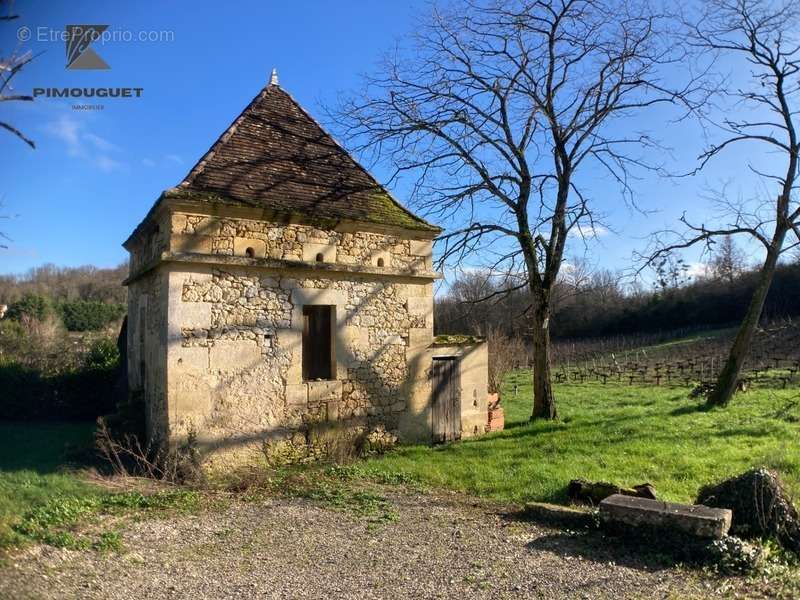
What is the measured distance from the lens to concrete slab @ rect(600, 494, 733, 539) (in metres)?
4.96

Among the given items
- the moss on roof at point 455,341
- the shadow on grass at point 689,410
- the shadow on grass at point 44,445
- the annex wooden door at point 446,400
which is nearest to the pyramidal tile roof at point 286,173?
the moss on roof at point 455,341

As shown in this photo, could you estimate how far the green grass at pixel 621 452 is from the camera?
7449 mm

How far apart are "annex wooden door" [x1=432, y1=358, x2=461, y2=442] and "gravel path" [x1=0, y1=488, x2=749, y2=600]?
14.2 feet

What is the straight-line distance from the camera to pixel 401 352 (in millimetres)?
10188

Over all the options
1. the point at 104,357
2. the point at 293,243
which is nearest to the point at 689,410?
the point at 293,243

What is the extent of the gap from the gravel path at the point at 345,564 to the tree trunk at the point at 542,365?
5.84 metres

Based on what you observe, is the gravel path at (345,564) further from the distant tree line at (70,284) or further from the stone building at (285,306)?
the distant tree line at (70,284)

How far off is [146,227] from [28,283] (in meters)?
43.8

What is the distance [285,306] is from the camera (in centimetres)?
895

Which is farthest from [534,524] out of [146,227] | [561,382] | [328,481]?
[561,382]

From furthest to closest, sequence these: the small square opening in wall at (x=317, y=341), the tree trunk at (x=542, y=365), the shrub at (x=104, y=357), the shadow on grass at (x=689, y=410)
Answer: the shrub at (x=104, y=357)
the shadow on grass at (x=689, y=410)
the tree trunk at (x=542, y=365)
the small square opening in wall at (x=317, y=341)

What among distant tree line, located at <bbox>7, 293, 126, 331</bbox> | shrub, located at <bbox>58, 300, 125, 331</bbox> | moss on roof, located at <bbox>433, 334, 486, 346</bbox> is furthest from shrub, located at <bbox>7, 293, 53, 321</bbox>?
moss on roof, located at <bbox>433, 334, 486, 346</bbox>

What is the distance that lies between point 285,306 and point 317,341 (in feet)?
3.35

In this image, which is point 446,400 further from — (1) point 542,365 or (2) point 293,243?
(2) point 293,243
